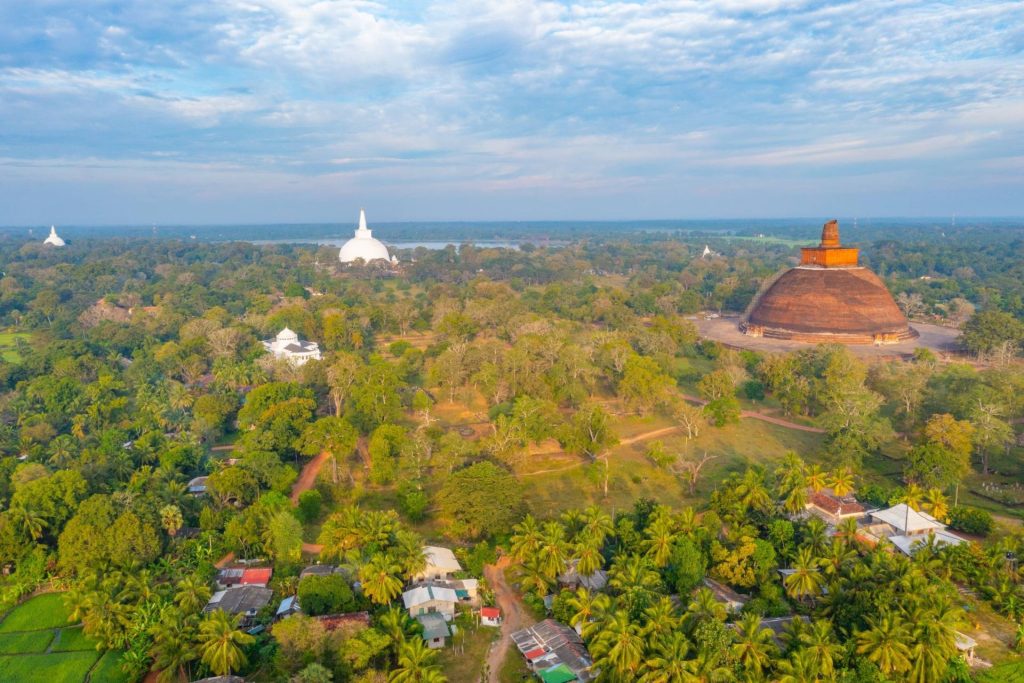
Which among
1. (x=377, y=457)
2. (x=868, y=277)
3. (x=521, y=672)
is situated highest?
(x=868, y=277)

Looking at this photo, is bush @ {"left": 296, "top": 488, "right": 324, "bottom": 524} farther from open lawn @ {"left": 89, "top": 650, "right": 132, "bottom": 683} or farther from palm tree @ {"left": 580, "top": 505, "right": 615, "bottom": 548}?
palm tree @ {"left": 580, "top": 505, "right": 615, "bottom": 548}

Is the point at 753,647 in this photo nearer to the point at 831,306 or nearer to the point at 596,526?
the point at 596,526

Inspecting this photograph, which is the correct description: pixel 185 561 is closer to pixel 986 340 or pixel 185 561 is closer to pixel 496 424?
pixel 496 424

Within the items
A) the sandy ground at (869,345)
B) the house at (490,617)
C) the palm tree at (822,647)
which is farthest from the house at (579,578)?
the sandy ground at (869,345)

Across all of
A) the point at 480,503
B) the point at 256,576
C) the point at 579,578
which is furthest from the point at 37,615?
the point at 579,578

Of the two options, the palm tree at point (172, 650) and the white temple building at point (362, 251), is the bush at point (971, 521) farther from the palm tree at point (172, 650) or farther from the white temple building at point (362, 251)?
the white temple building at point (362, 251)

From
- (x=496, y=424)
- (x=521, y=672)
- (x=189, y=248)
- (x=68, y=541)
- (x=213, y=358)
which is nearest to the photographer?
(x=521, y=672)

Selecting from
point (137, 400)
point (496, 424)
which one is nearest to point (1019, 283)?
point (496, 424)
